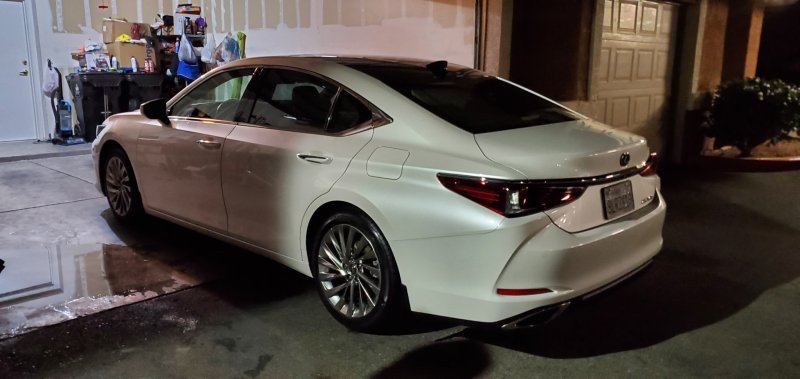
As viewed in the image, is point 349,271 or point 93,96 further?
point 93,96

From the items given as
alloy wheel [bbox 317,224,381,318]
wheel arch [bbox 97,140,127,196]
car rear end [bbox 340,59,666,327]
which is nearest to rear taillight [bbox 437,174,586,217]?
car rear end [bbox 340,59,666,327]

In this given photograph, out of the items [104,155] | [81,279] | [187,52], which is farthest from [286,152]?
[187,52]

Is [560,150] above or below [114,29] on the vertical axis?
below

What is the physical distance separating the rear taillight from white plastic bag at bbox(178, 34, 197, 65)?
797cm

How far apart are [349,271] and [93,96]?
8330mm

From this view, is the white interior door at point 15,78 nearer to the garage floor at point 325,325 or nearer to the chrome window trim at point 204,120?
the garage floor at point 325,325

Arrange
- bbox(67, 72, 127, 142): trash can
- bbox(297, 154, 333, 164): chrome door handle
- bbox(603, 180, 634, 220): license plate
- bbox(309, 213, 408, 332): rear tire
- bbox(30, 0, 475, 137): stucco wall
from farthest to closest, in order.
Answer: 1. bbox(67, 72, 127, 142): trash can
2. bbox(30, 0, 475, 137): stucco wall
3. bbox(297, 154, 333, 164): chrome door handle
4. bbox(309, 213, 408, 332): rear tire
5. bbox(603, 180, 634, 220): license plate

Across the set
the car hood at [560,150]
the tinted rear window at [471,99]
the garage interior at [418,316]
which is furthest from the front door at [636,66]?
the car hood at [560,150]

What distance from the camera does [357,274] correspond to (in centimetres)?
339

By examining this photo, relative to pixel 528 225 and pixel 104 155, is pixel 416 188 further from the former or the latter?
pixel 104 155

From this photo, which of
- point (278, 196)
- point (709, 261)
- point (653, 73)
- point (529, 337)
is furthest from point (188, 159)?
point (653, 73)

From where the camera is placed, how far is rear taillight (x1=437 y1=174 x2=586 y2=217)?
2.79m

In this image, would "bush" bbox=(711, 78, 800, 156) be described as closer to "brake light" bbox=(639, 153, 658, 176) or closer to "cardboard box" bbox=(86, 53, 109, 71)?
"brake light" bbox=(639, 153, 658, 176)

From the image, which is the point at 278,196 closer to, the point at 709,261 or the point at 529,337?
the point at 529,337
